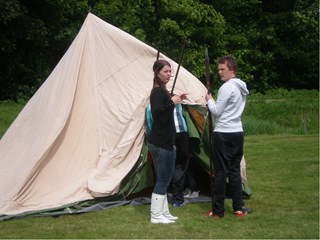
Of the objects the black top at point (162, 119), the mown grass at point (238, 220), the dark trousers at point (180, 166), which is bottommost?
the mown grass at point (238, 220)

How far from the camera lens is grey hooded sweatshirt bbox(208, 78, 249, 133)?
628cm

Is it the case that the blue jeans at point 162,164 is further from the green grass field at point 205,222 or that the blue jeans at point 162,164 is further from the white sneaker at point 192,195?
the white sneaker at point 192,195

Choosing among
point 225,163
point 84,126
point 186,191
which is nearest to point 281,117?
point 186,191

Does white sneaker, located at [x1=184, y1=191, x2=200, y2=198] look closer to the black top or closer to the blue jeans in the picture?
the blue jeans

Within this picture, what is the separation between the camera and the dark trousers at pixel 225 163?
20.8 ft

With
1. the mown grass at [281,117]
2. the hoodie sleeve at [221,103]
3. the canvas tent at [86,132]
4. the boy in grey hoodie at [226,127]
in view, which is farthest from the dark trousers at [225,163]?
the mown grass at [281,117]

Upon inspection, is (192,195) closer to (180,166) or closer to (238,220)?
(180,166)

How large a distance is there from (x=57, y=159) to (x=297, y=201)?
299cm

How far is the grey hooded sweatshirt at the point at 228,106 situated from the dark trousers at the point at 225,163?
3.4 inches

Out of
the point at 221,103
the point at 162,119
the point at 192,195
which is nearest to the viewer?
the point at 162,119

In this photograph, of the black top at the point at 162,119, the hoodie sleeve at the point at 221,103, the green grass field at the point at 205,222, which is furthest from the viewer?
the hoodie sleeve at the point at 221,103

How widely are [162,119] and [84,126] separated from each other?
1.89 m

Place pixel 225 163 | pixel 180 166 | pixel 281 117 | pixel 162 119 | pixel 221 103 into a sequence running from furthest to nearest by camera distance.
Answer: pixel 281 117 → pixel 180 166 → pixel 225 163 → pixel 221 103 → pixel 162 119

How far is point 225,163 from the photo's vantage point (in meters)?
6.39
